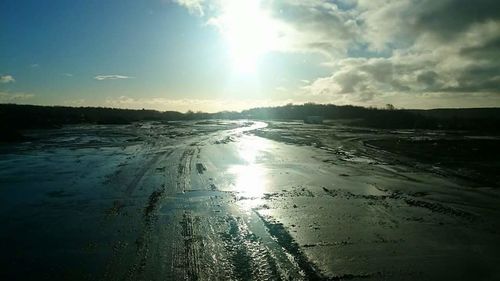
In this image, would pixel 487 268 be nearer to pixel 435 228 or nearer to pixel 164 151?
pixel 435 228

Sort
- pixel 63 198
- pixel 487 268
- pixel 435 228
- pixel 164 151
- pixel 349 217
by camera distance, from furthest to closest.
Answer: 1. pixel 164 151
2. pixel 63 198
3. pixel 349 217
4. pixel 435 228
5. pixel 487 268

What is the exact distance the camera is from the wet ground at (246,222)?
4988 mm

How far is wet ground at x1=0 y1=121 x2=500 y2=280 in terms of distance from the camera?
499cm

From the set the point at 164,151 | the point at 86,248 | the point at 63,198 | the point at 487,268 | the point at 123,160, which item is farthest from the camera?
the point at 164,151

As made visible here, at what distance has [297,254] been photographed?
17.7ft

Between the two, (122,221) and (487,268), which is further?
(122,221)

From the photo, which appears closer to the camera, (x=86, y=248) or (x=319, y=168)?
(x=86, y=248)

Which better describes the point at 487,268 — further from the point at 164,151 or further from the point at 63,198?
the point at 164,151

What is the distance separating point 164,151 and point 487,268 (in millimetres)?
14191

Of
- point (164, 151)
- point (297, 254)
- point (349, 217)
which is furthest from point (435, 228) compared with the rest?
point (164, 151)

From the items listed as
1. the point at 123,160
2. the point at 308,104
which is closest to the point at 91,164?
the point at 123,160

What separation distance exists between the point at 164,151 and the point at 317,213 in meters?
11.2

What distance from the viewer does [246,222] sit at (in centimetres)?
699

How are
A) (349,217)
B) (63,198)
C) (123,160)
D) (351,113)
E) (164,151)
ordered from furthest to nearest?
1. (351,113)
2. (164,151)
3. (123,160)
4. (63,198)
5. (349,217)
